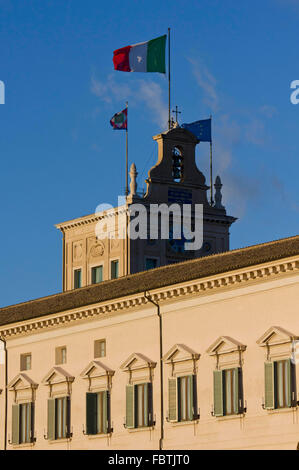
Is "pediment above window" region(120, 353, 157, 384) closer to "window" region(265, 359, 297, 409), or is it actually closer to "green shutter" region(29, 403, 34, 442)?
"window" region(265, 359, 297, 409)

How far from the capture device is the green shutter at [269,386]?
2067 inches

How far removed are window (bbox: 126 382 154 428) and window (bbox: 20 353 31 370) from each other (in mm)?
8315

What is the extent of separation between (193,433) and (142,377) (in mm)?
3725

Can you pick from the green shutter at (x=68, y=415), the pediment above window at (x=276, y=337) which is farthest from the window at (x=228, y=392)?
the green shutter at (x=68, y=415)

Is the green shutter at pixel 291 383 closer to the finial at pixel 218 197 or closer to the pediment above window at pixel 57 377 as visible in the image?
the pediment above window at pixel 57 377

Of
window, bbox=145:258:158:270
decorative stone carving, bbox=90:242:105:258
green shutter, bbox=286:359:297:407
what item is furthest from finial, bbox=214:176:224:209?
green shutter, bbox=286:359:297:407

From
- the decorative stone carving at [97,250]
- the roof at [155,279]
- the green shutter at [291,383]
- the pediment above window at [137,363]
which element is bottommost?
the green shutter at [291,383]

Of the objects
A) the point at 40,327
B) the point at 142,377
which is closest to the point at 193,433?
the point at 142,377

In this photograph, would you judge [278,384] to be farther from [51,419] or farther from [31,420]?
[31,420]

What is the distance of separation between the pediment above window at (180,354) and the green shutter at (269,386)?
4.23 metres

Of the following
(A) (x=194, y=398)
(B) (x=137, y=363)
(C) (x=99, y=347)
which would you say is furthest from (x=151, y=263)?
(A) (x=194, y=398)

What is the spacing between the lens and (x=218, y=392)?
54938 millimetres
